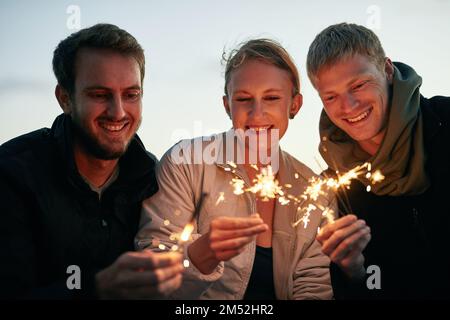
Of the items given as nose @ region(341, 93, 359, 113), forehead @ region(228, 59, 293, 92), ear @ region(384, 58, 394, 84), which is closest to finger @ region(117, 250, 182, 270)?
forehead @ region(228, 59, 293, 92)

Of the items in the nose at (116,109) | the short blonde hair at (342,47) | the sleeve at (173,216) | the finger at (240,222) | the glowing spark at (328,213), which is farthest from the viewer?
the glowing spark at (328,213)

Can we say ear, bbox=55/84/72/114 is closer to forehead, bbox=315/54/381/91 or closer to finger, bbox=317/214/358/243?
forehead, bbox=315/54/381/91

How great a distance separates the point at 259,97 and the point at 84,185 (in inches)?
69.0

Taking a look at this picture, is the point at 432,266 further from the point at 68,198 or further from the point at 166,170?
the point at 68,198

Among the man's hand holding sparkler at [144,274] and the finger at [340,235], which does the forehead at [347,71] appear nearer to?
the finger at [340,235]

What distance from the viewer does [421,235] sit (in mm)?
4656

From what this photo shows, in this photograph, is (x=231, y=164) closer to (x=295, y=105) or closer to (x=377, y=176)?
(x=295, y=105)

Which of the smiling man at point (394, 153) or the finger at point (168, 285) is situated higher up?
the smiling man at point (394, 153)

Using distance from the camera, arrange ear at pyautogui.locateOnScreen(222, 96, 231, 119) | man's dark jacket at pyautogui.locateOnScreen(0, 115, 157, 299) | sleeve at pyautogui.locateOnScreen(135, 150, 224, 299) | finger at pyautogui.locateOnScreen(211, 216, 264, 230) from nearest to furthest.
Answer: finger at pyautogui.locateOnScreen(211, 216, 264, 230) < man's dark jacket at pyautogui.locateOnScreen(0, 115, 157, 299) < sleeve at pyautogui.locateOnScreen(135, 150, 224, 299) < ear at pyautogui.locateOnScreen(222, 96, 231, 119)

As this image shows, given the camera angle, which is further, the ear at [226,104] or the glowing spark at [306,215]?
the ear at [226,104]

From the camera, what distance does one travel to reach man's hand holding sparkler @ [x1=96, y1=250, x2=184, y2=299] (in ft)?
10.3

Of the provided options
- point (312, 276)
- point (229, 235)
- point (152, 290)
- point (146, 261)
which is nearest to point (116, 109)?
point (229, 235)

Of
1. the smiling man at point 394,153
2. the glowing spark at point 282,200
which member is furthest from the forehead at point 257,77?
the glowing spark at point 282,200

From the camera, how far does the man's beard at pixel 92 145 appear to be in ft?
14.7
